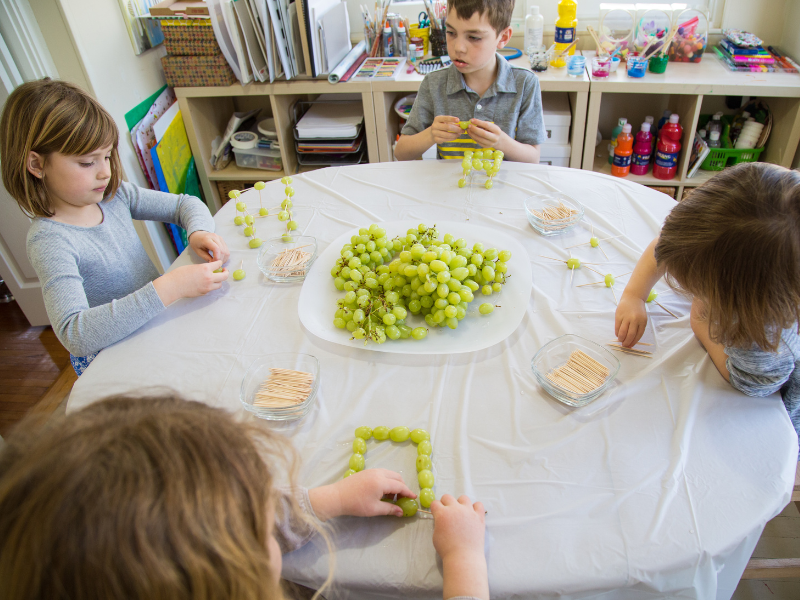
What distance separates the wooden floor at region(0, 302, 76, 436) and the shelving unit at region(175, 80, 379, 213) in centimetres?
105

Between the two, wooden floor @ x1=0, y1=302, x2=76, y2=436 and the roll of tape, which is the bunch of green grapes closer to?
wooden floor @ x1=0, y1=302, x2=76, y2=436

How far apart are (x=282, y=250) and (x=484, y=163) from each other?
0.68 metres

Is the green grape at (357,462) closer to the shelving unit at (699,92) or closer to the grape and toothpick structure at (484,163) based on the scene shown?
the grape and toothpick structure at (484,163)

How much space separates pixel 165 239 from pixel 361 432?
2.13 meters

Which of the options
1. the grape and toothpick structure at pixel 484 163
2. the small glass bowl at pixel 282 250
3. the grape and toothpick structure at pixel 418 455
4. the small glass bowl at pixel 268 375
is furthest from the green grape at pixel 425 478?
the grape and toothpick structure at pixel 484 163

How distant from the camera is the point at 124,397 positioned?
66cm

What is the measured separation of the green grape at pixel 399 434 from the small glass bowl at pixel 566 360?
271mm

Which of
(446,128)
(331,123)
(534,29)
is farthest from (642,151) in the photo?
(331,123)

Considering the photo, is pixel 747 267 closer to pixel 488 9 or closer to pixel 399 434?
pixel 399 434

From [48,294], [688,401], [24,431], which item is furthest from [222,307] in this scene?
[688,401]

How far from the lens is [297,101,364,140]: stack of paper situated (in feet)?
8.38

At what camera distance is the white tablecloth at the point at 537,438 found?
738 millimetres

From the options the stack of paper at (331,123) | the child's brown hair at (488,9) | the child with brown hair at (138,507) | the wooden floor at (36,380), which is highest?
the child's brown hair at (488,9)

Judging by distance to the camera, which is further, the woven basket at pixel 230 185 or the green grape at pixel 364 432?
the woven basket at pixel 230 185
